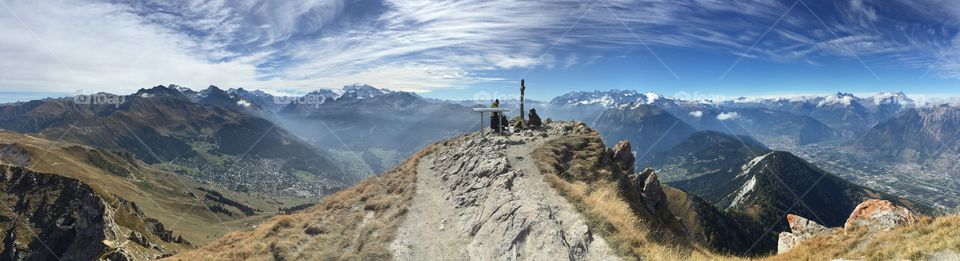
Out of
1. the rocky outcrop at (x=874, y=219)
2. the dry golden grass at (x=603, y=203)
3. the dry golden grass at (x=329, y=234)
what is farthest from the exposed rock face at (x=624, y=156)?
the rocky outcrop at (x=874, y=219)

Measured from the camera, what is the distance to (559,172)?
3688cm

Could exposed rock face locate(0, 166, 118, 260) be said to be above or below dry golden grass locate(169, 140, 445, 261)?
below

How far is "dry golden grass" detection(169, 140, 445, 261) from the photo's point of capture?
28.0m

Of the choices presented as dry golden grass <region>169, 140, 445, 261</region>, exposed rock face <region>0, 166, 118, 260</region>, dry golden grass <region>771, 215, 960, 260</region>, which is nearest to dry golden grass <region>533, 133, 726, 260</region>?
dry golden grass <region>771, 215, 960, 260</region>

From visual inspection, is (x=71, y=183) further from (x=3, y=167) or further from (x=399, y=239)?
(x=399, y=239)

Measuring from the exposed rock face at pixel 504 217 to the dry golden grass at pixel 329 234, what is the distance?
16.8 ft

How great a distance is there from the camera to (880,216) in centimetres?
1912

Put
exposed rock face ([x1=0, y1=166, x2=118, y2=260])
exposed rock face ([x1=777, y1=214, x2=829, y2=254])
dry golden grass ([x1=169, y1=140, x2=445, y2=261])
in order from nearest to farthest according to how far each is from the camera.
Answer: exposed rock face ([x1=777, y1=214, x2=829, y2=254])
dry golden grass ([x1=169, y1=140, x2=445, y2=261])
exposed rock face ([x1=0, y1=166, x2=118, y2=260])

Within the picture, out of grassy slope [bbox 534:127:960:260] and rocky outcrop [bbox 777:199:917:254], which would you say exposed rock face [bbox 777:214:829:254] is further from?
grassy slope [bbox 534:127:960:260]

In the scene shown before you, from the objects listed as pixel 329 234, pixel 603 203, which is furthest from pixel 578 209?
pixel 329 234

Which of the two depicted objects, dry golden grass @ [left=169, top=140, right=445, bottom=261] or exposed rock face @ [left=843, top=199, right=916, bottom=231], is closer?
exposed rock face @ [left=843, top=199, right=916, bottom=231]

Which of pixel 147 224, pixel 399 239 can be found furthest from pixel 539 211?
pixel 147 224

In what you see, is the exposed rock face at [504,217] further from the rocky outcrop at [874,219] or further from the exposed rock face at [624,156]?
the exposed rock face at [624,156]

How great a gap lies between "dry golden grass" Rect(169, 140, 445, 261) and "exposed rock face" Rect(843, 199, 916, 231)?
23583 millimetres
